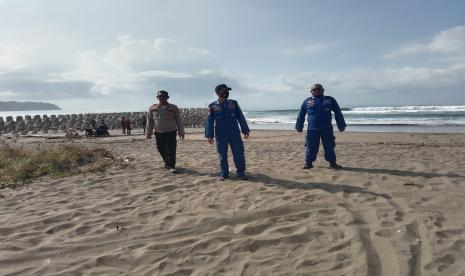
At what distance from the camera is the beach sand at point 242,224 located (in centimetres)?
338

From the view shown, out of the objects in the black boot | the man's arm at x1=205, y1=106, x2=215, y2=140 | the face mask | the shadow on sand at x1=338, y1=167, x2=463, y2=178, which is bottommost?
the shadow on sand at x1=338, y1=167, x2=463, y2=178

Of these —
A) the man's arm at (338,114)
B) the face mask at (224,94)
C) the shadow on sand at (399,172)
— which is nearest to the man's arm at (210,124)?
the face mask at (224,94)

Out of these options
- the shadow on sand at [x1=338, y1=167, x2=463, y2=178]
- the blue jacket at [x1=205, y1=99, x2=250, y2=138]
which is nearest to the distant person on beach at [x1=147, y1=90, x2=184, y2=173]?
the blue jacket at [x1=205, y1=99, x2=250, y2=138]

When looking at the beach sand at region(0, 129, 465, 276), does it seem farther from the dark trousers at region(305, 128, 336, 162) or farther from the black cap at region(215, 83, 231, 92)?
the black cap at region(215, 83, 231, 92)

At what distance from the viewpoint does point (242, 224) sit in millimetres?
4379

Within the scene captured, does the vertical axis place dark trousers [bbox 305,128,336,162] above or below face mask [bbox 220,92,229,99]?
below

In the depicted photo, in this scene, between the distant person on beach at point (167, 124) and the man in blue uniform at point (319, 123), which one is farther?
the distant person on beach at point (167, 124)

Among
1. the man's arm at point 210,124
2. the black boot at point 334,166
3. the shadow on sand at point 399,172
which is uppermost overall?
the man's arm at point 210,124

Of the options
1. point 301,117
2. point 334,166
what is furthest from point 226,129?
point 334,166

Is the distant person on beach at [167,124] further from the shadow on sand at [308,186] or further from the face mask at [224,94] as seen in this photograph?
the shadow on sand at [308,186]

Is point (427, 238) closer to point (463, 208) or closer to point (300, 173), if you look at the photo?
point (463, 208)

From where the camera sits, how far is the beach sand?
338 centimetres

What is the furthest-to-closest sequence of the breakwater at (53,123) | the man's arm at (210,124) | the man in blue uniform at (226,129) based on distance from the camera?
the breakwater at (53,123) → the man's arm at (210,124) → the man in blue uniform at (226,129)

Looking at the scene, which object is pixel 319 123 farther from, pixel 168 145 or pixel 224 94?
pixel 168 145
